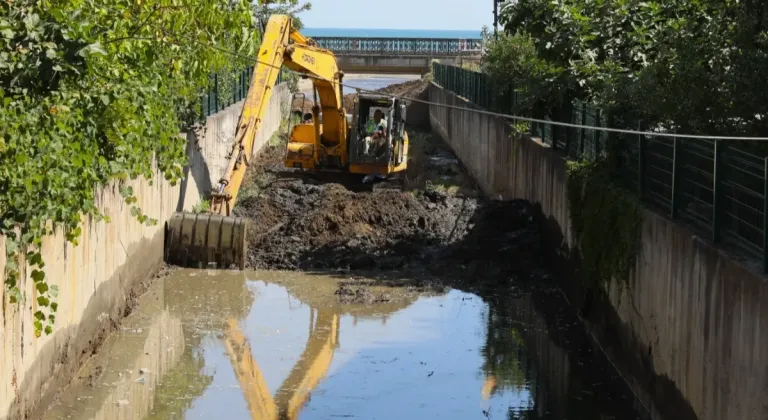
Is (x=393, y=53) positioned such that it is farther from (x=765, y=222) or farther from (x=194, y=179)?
(x=765, y=222)

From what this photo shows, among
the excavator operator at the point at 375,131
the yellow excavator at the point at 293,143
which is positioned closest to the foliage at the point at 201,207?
the yellow excavator at the point at 293,143

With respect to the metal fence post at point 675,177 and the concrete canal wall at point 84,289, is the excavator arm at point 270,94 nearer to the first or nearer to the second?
the concrete canal wall at point 84,289

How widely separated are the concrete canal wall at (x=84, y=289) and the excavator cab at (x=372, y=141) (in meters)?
6.73

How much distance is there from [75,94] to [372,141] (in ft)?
55.0

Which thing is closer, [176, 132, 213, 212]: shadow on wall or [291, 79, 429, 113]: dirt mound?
[176, 132, 213, 212]: shadow on wall

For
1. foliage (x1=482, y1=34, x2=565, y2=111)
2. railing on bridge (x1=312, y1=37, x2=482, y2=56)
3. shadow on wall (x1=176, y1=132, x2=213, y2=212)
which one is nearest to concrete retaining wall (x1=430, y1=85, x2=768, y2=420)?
foliage (x1=482, y1=34, x2=565, y2=111)

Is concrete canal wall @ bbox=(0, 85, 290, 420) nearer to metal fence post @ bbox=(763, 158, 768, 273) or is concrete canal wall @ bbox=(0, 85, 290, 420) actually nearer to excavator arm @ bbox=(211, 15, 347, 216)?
excavator arm @ bbox=(211, 15, 347, 216)

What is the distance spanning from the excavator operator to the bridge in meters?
41.6

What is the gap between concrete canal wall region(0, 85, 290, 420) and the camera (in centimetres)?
1076

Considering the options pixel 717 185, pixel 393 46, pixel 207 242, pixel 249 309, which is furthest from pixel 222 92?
pixel 393 46

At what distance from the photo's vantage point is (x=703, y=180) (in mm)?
12266

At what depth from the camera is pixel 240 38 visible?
13.1 meters

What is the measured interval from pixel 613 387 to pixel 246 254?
856cm

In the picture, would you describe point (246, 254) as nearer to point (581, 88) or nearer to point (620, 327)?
point (581, 88)
